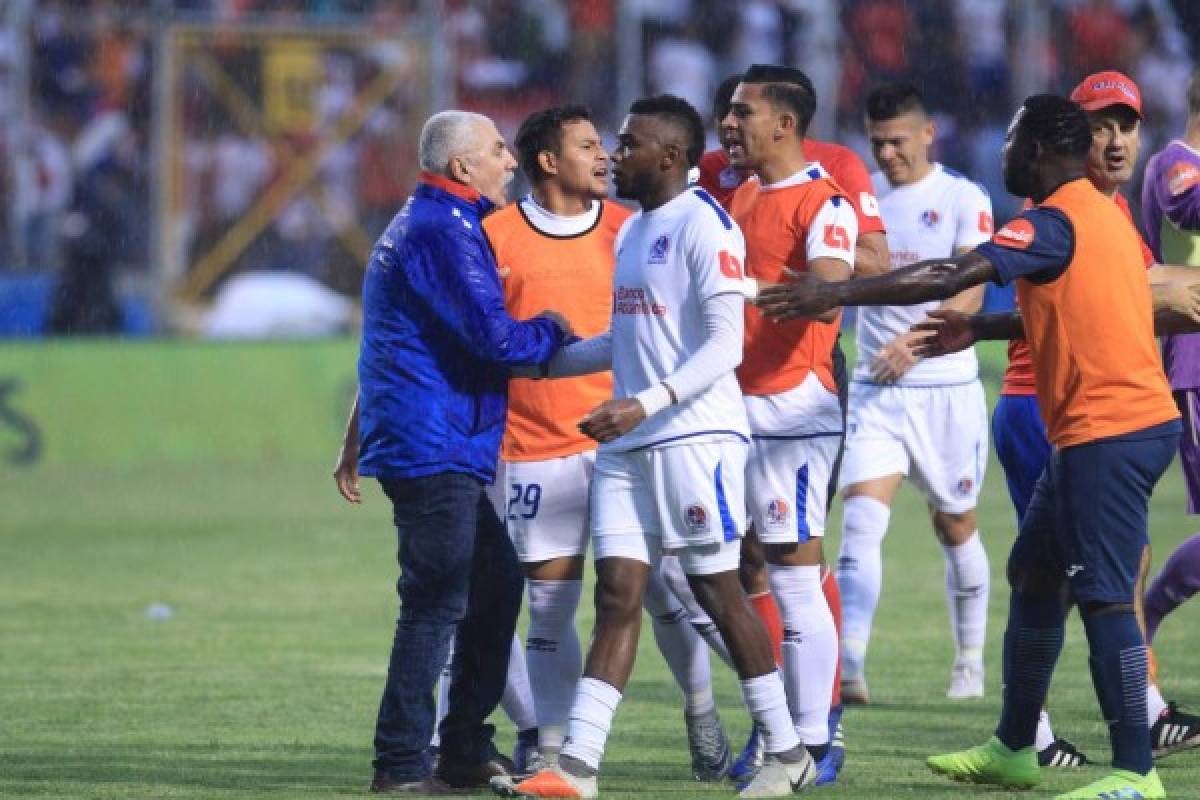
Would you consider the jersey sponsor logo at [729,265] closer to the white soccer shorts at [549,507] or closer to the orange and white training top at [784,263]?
the orange and white training top at [784,263]

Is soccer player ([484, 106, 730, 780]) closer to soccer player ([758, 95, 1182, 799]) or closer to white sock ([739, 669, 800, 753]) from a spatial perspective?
white sock ([739, 669, 800, 753])

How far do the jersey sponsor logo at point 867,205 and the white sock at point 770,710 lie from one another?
6.38 feet

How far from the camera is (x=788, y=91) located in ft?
26.6

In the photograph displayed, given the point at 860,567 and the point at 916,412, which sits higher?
the point at 916,412

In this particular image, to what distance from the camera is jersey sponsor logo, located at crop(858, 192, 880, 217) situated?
8.53 m

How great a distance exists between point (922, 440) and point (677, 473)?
156 inches

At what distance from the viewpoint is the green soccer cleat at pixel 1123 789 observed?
6.98 meters

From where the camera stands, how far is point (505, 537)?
806 centimetres

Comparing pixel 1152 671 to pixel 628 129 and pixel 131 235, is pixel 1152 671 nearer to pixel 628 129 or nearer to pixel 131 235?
pixel 628 129

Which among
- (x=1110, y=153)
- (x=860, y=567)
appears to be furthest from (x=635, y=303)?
(x=860, y=567)

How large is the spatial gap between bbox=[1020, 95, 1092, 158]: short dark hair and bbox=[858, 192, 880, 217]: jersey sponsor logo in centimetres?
140

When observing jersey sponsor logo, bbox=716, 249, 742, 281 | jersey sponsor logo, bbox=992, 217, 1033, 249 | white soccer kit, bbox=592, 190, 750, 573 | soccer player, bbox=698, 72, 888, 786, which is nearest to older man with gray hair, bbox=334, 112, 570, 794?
white soccer kit, bbox=592, 190, 750, 573

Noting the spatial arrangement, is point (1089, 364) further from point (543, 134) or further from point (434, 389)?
point (543, 134)

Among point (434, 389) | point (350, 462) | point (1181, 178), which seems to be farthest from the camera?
point (1181, 178)
